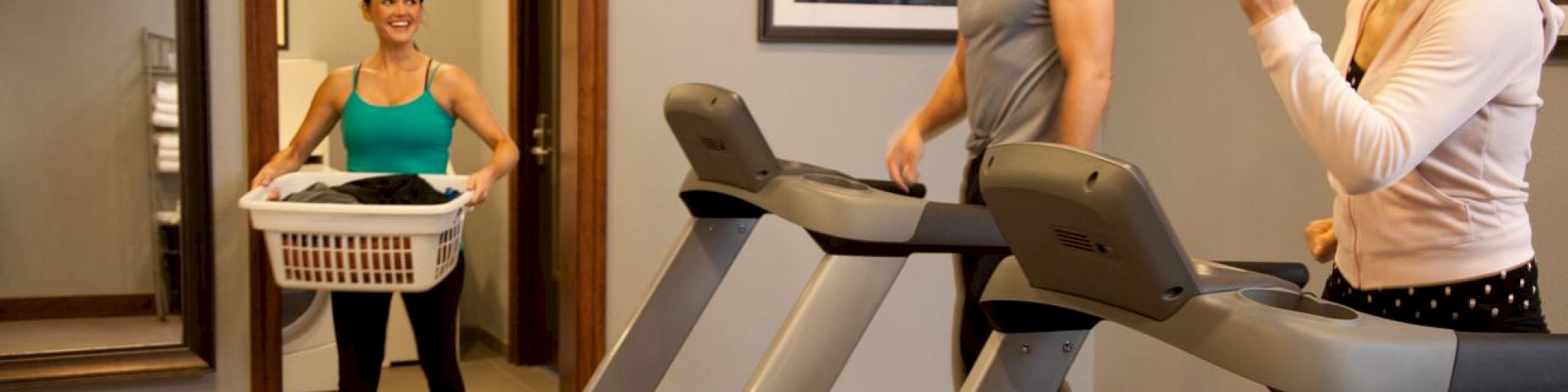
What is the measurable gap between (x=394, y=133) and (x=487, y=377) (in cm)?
190

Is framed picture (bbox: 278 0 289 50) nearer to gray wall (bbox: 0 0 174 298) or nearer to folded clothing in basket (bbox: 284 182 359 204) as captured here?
gray wall (bbox: 0 0 174 298)

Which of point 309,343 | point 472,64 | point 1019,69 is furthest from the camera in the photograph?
point 472,64

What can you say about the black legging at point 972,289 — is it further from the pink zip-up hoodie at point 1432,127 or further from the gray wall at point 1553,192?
the gray wall at point 1553,192

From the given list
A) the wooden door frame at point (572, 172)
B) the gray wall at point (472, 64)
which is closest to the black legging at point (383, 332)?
the wooden door frame at point (572, 172)

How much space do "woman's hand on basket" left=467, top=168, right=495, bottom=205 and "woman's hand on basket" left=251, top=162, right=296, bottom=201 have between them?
15.5 inches

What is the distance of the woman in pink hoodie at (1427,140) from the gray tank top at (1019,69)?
0.61 meters

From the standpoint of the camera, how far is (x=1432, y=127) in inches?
57.4

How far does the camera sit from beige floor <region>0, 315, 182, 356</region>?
10.3 feet

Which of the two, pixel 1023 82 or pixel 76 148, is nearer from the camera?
pixel 1023 82

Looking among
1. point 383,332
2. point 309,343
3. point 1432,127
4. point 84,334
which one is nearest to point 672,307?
point 383,332

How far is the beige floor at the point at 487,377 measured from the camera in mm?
4840

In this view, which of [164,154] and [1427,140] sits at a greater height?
[1427,140]

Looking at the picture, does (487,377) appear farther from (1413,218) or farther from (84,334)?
(1413,218)

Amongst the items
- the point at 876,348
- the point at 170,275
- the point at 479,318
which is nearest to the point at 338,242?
the point at 170,275
